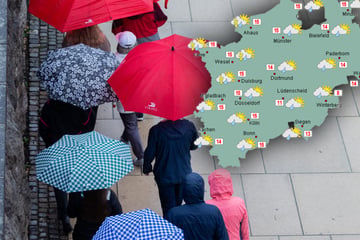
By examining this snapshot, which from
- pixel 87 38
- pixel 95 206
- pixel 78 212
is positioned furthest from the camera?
pixel 87 38

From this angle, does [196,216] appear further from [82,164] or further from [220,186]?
[82,164]

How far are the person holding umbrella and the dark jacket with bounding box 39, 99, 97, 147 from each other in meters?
0.87

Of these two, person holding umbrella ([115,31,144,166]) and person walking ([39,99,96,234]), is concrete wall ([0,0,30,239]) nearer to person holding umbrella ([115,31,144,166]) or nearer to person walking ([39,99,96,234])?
person walking ([39,99,96,234])

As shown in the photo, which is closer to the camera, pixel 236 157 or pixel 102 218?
pixel 102 218

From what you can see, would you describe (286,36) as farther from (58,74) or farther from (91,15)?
(58,74)

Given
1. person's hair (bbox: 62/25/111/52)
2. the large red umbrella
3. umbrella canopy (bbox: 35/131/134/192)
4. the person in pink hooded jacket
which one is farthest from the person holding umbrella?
the person in pink hooded jacket

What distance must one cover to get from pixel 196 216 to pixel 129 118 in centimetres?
260

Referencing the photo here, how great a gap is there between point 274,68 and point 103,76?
3.15 m

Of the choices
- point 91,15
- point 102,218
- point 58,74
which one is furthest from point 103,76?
point 102,218

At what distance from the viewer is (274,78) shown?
29.2 feet

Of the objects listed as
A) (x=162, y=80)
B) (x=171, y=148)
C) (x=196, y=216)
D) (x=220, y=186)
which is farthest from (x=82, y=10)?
(x=196, y=216)

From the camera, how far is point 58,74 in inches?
261

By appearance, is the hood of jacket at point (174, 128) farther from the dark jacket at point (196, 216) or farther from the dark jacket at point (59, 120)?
the dark jacket at point (196, 216)

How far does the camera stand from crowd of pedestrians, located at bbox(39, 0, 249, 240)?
5348 mm
